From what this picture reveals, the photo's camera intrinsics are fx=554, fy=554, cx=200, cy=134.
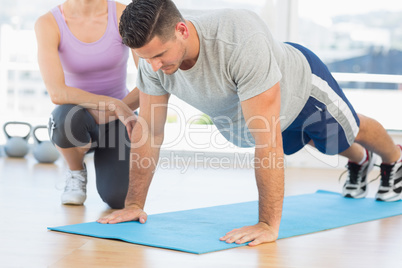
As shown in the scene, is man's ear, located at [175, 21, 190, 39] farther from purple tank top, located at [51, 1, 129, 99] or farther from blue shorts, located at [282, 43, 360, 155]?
purple tank top, located at [51, 1, 129, 99]

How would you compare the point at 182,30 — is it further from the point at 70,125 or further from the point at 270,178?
the point at 70,125

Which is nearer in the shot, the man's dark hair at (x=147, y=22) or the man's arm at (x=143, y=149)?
the man's dark hair at (x=147, y=22)

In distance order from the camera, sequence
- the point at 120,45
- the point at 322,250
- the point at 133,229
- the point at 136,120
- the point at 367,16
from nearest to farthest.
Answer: the point at 322,250 → the point at 133,229 → the point at 136,120 → the point at 120,45 → the point at 367,16

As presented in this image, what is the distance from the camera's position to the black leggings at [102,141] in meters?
2.24

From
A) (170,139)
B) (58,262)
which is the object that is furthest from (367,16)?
(58,262)

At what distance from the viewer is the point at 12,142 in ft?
13.3

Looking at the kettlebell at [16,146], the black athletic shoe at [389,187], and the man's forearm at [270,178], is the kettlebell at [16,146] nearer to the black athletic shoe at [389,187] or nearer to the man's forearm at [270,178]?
the black athletic shoe at [389,187]

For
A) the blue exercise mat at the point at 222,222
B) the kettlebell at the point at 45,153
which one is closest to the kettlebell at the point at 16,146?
the kettlebell at the point at 45,153

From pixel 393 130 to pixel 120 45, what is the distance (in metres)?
2.59

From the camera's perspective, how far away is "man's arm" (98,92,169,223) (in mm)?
1948

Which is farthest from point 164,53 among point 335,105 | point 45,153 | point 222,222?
point 45,153

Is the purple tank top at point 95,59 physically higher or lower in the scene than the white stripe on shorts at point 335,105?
higher

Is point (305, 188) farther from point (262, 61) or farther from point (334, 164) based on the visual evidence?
point (262, 61)

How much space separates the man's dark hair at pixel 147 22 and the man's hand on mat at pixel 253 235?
62 centimetres
